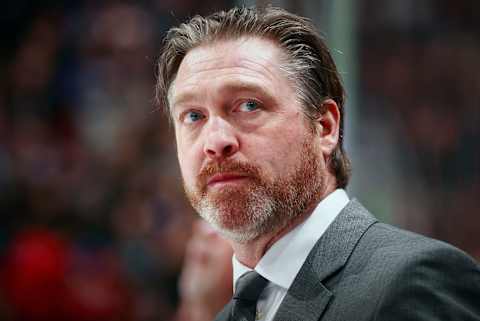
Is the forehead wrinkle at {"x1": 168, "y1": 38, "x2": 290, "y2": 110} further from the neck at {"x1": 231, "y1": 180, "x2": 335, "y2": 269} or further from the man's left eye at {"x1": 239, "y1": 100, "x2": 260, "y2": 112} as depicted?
the neck at {"x1": 231, "y1": 180, "x2": 335, "y2": 269}

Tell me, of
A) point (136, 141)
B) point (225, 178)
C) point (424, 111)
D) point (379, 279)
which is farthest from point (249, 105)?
point (136, 141)

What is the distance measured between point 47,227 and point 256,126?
2.05 meters

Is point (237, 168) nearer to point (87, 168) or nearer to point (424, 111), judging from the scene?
point (424, 111)

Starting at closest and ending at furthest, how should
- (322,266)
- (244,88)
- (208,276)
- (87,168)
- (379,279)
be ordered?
1. (379,279)
2. (322,266)
3. (244,88)
4. (208,276)
5. (87,168)

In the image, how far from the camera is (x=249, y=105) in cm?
148

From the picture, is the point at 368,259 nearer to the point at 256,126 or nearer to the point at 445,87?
the point at 256,126

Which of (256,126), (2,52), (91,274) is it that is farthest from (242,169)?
(2,52)

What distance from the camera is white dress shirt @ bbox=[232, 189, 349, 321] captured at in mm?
1402

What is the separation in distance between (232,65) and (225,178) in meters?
0.23

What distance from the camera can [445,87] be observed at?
2.60 metres

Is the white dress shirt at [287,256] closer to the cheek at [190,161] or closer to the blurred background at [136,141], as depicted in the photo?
A: the cheek at [190,161]

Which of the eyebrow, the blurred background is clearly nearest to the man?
the eyebrow

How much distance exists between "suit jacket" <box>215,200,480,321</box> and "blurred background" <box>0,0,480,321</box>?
1132 mm

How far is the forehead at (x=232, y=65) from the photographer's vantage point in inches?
59.0
